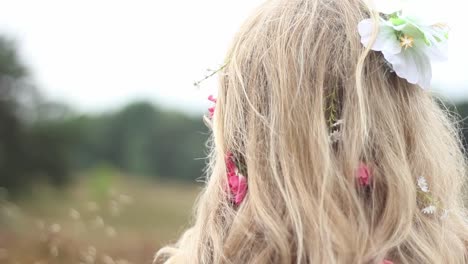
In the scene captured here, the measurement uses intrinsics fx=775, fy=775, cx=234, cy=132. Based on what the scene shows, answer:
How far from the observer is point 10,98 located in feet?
16.5

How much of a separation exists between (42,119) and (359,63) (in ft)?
12.9

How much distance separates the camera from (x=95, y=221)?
3311mm

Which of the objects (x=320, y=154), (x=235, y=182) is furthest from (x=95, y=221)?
(x=320, y=154)

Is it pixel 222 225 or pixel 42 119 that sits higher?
pixel 42 119

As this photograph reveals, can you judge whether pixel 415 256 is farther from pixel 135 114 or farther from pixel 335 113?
pixel 135 114

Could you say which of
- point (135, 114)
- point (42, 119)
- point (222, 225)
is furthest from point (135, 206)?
point (222, 225)

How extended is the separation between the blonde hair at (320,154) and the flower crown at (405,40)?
36 mm

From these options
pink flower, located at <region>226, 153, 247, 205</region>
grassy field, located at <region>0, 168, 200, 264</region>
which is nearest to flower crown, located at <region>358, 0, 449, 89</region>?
pink flower, located at <region>226, 153, 247, 205</region>

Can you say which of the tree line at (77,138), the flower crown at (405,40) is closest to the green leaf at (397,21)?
the flower crown at (405,40)

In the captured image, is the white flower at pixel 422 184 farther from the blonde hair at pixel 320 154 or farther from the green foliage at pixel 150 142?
the green foliage at pixel 150 142

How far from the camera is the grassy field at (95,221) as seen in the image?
3283 mm

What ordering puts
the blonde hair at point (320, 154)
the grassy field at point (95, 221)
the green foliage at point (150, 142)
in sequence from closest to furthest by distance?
the blonde hair at point (320, 154), the grassy field at point (95, 221), the green foliage at point (150, 142)

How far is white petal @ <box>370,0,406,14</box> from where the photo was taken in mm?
1529

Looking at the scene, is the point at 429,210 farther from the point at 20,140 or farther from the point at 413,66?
the point at 20,140
